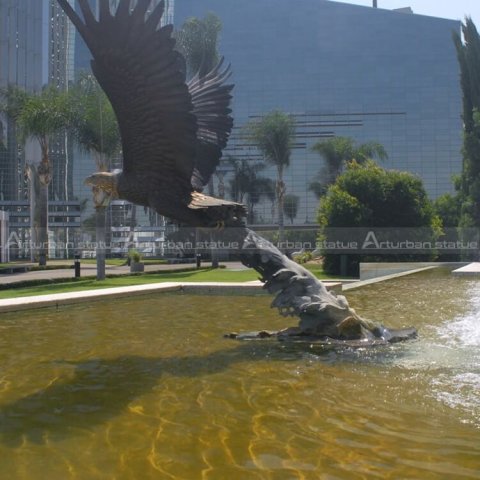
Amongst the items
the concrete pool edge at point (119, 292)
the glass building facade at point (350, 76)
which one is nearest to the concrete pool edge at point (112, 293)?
the concrete pool edge at point (119, 292)

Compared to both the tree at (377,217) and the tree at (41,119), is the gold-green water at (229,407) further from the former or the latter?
the tree at (41,119)

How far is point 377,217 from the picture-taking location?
28.7m

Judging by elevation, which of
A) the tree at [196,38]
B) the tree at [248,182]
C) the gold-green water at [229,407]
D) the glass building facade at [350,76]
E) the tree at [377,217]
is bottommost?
the gold-green water at [229,407]

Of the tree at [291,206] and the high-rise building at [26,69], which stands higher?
the high-rise building at [26,69]

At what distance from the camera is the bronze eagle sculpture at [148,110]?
5824 mm

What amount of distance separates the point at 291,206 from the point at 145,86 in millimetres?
75606

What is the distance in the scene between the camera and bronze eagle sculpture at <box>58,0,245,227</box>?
19.1 ft

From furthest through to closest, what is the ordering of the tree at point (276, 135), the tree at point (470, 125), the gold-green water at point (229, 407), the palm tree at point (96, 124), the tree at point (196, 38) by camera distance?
the tree at point (276, 135) → the tree at point (196, 38) → the tree at point (470, 125) → the palm tree at point (96, 124) → the gold-green water at point (229, 407)

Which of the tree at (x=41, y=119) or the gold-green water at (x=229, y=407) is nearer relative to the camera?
the gold-green water at (x=229, y=407)

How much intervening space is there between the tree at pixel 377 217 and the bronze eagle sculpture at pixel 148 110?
21413mm

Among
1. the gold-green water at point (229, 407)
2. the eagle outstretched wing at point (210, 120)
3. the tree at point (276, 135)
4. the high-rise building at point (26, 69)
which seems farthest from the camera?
the high-rise building at point (26, 69)

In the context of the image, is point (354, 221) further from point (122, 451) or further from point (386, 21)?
point (386, 21)

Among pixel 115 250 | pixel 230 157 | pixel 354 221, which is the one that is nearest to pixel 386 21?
pixel 230 157

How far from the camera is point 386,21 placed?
8938 centimetres
